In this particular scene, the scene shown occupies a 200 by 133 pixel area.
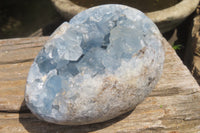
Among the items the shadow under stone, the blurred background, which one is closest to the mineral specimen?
the shadow under stone

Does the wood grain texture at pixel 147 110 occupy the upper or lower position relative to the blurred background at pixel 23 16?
upper

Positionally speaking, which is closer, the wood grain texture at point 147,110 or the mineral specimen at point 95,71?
the mineral specimen at point 95,71

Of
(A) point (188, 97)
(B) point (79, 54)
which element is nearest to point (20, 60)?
(B) point (79, 54)

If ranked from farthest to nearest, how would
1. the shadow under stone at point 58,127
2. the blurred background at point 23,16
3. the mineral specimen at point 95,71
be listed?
the blurred background at point 23,16, the shadow under stone at point 58,127, the mineral specimen at point 95,71

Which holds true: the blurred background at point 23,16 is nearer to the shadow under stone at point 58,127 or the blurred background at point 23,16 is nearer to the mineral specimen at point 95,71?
the shadow under stone at point 58,127

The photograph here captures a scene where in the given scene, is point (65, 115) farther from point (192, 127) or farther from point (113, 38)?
point (192, 127)

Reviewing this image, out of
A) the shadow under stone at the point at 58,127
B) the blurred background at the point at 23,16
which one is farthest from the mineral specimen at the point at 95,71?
the blurred background at the point at 23,16

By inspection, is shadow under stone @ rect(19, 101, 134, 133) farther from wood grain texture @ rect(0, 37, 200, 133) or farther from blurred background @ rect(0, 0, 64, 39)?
blurred background @ rect(0, 0, 64, 39)
